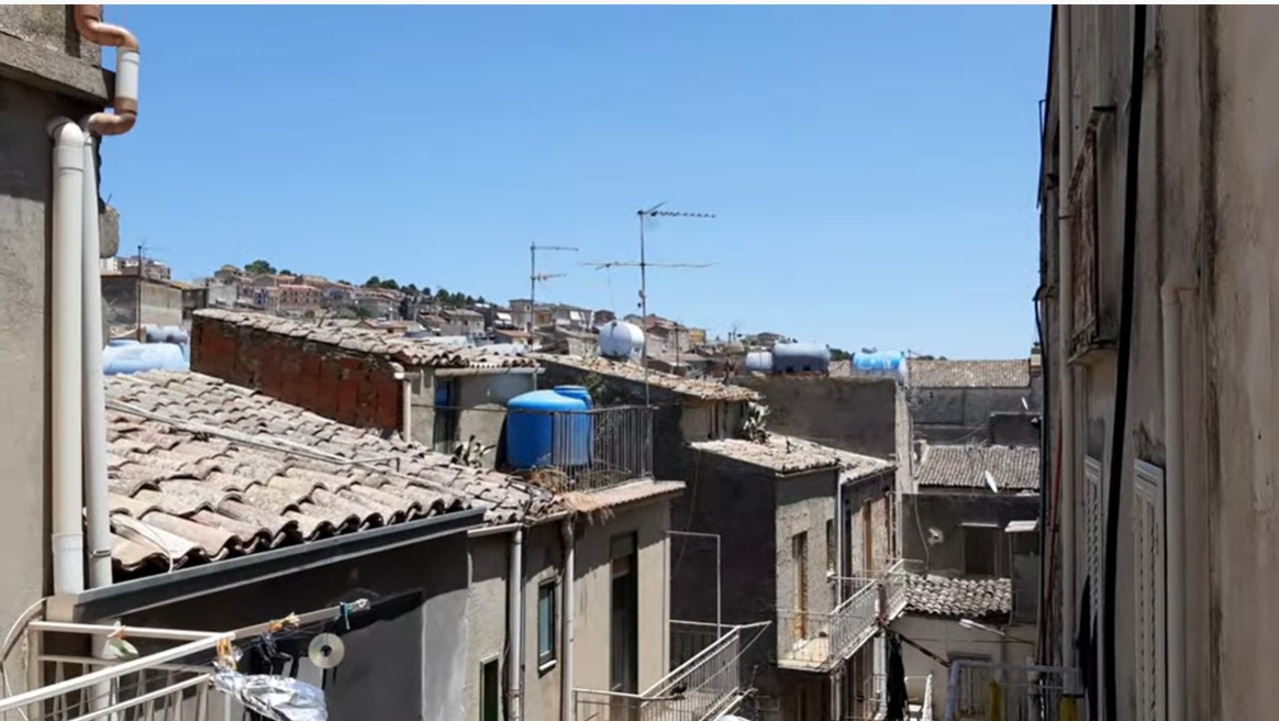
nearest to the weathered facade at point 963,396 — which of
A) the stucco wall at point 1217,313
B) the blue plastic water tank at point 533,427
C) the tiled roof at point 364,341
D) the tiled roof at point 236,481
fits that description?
the blue plastic water tank at point 533,427

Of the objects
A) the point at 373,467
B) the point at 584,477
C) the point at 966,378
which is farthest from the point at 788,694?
the point at 966,378

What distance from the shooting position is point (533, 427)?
50.6ft

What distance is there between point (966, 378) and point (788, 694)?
26611mm

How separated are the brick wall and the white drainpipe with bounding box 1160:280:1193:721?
11308 millimetres

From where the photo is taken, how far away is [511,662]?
1187cm

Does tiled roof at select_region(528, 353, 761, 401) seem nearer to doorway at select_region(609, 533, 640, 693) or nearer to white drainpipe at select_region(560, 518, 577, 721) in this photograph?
doorway at select_region(609, 533, 640, 693)

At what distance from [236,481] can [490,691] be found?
642 cm

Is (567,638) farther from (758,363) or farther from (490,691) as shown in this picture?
(758,363)

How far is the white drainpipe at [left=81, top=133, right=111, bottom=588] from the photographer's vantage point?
432 cm

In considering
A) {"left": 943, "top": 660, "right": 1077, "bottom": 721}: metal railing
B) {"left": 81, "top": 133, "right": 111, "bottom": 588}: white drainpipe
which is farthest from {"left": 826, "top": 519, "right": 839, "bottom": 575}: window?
{"left": 81, "top": 133, "right": 111, "bottom": 588}: white drainpipe

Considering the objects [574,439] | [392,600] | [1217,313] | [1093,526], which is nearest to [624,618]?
[574,439]

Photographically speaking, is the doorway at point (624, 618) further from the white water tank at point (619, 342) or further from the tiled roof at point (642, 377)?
the white water tank at point (619, 342)

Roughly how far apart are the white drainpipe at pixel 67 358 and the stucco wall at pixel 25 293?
0.16 ft

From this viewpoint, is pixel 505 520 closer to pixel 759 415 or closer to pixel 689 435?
pixel 689 435
